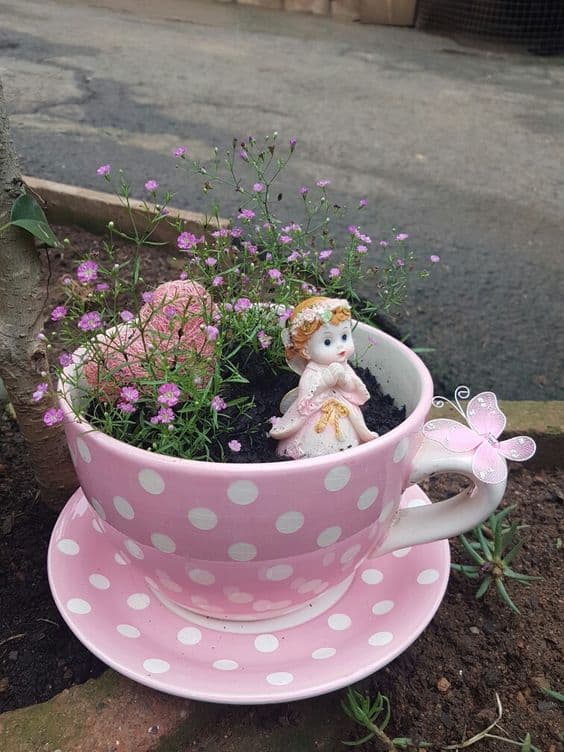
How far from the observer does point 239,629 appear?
82cm

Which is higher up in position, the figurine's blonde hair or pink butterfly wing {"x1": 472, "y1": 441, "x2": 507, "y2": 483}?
the figurine's blonde hair

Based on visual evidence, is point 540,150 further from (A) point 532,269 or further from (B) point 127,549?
(B) point 127,549

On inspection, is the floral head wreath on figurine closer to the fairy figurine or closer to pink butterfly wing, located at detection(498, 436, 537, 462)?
the fairy figurine

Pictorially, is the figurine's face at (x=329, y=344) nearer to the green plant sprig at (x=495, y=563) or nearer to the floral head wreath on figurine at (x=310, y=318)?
the floral head wreath on figurine at (x=310, y=318)

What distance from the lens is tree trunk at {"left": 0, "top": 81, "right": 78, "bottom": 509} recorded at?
0.77m

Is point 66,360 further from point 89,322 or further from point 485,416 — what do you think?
point 485,416

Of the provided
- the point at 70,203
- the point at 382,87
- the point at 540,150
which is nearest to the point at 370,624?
the point at 70,203

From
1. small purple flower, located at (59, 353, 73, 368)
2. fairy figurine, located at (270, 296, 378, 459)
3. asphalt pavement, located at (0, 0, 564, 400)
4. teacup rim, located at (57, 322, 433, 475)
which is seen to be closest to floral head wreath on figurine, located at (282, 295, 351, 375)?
fairy figurine, located at (270, 296, 378, 459)

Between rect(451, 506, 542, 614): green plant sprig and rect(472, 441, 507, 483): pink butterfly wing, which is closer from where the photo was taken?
rect(472, 441, 507, 483): pink butterfly wing

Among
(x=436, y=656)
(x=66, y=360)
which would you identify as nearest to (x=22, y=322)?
(x=66, y=360)

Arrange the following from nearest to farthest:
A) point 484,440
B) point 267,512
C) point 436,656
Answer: point 267,512
point 484,440
point 436,656

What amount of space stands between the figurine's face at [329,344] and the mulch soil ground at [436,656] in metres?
0.40

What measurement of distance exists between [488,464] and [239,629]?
12.8 inches

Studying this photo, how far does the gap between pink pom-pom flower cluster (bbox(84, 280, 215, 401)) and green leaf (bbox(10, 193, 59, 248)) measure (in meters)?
0.12
